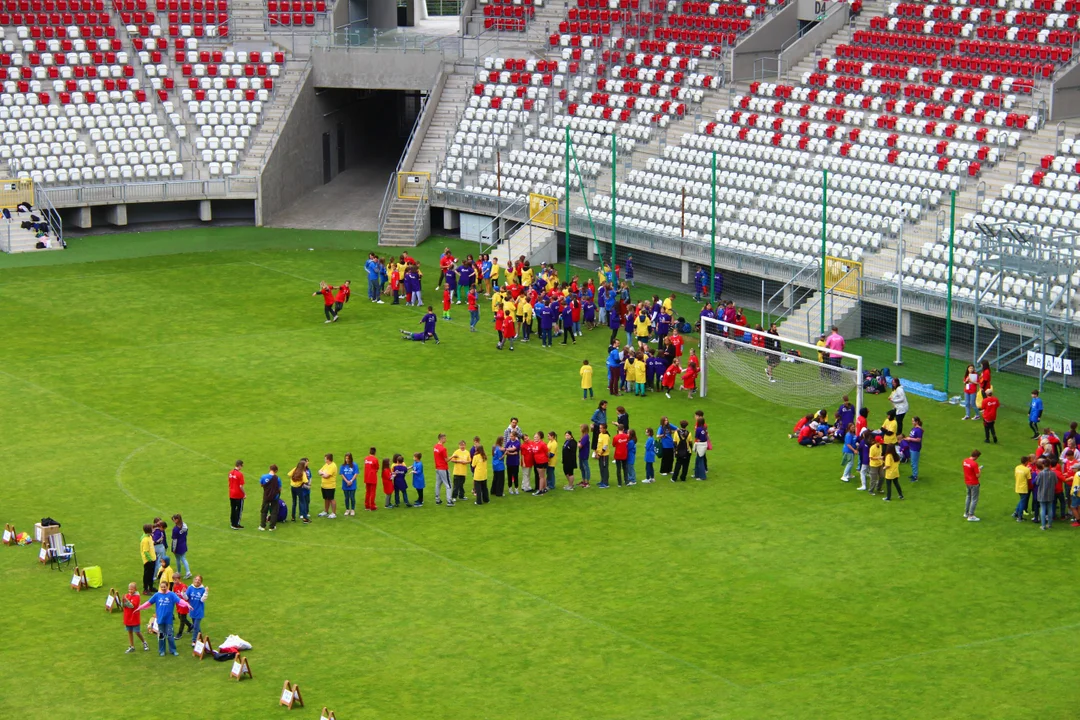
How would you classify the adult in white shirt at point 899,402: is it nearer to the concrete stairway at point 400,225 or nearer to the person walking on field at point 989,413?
the person walking on field at point 989,413

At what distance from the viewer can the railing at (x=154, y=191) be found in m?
54.4

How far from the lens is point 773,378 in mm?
37875

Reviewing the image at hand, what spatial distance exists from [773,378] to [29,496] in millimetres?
15718

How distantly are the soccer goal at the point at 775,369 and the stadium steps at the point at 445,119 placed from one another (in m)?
19.5

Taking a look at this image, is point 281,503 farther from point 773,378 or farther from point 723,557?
point 773,378

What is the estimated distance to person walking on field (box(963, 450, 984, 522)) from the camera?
29.8 m

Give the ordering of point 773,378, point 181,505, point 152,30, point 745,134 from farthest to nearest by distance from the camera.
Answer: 1. point 152,30
2. point 745,134
3. point 773,378
4. point 181,505

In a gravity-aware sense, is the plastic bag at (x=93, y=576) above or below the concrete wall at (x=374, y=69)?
below

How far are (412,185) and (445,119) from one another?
12.0 feet

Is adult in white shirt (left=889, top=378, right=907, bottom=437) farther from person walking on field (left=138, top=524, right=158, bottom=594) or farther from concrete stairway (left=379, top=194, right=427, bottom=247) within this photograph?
concrete stairway (left=379, top=194, right=427, bottom=247)

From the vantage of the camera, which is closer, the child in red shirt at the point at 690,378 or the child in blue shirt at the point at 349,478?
the child in blue shirt at the point at 349,478

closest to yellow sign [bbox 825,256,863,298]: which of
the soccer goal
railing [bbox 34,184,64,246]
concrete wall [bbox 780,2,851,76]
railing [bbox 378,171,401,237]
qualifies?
the soccer goal

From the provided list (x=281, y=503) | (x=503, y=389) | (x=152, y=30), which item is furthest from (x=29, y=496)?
(x=152, y=30)

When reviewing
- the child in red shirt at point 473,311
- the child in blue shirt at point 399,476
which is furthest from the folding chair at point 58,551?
the child in red shirt at point 473,311
